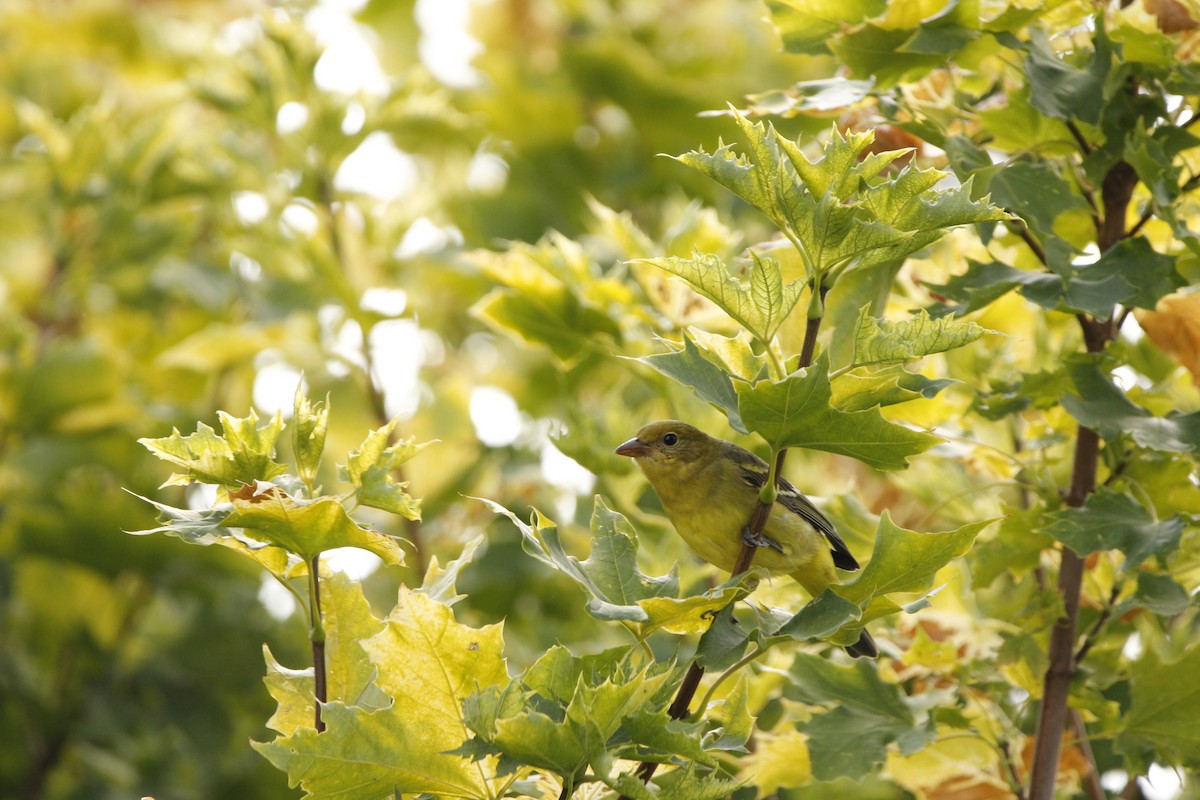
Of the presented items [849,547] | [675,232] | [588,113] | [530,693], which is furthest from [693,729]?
[588,113]

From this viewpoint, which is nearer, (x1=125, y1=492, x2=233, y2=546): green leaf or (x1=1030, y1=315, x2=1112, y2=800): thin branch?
(x1=125, y1=492, x2=233, y2=546): green leaf

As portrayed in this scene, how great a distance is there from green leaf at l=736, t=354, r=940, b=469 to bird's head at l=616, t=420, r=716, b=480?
42.7 inches

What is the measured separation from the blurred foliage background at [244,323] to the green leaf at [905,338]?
1.71 metres

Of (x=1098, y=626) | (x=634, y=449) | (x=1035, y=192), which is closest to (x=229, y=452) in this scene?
(x=634, y=449)

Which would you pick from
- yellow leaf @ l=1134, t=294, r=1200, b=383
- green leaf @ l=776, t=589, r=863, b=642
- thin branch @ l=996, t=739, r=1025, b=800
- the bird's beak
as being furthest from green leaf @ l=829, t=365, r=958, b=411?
the bird's beak

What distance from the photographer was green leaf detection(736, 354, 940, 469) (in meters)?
1.63

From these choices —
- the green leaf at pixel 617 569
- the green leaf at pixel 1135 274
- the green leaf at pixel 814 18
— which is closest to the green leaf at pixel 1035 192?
the green leaf at pixel 1135 274

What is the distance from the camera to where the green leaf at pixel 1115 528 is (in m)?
2.18

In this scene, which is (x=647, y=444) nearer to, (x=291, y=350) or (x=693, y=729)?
(x=693, y=729)

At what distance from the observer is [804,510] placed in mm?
2750

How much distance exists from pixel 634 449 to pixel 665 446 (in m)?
0.07

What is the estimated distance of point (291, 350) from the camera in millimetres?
4195

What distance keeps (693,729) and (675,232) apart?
5.45 ft

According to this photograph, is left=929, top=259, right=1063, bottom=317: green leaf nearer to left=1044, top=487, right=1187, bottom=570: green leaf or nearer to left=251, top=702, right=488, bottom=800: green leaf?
left=1044, top=487, right=1187, bottom=570: green leaf
